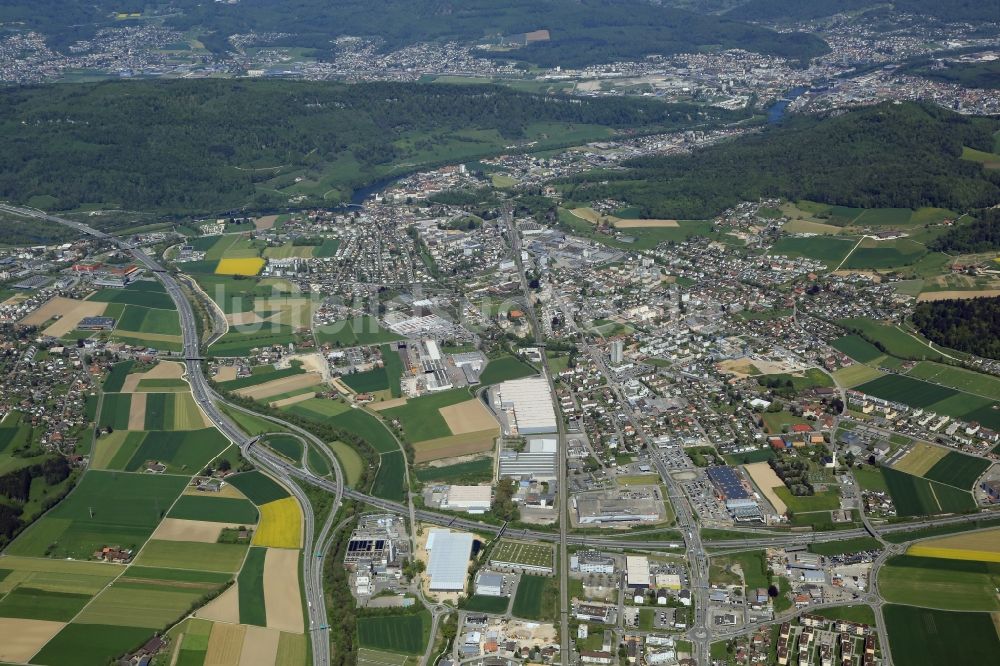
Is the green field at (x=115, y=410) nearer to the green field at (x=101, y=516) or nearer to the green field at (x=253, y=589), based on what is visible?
the green field at (x=101, y=516)

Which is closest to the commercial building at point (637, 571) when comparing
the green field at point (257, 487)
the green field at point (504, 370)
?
the green field at point (257, 487)

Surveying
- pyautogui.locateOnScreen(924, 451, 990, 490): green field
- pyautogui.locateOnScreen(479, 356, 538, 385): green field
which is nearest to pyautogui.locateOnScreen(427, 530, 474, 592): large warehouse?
pyautogui.locateOnScreen(479, 356, 538, 385): green field

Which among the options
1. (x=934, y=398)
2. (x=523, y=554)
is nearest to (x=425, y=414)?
(x=523, y=554)

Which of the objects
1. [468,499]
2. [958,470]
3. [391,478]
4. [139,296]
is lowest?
[139,296]

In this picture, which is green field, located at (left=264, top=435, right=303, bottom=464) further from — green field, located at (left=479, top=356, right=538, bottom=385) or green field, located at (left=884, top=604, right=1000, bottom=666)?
green field, located at (left=884, top=604, right=1000, bottom=666)

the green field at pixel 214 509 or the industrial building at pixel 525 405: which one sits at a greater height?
the industrial building at pixel 525 405

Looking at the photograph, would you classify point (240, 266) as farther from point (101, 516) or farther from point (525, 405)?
point (101, 516)
